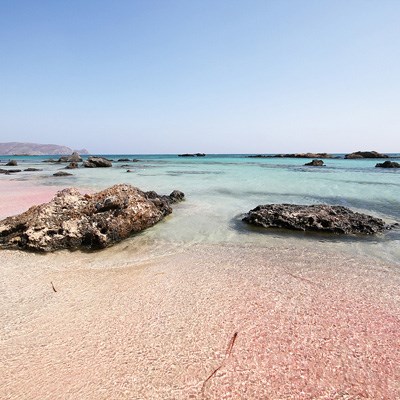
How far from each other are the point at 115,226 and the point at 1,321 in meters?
2.78

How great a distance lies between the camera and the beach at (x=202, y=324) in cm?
201

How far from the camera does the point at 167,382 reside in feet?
6.61

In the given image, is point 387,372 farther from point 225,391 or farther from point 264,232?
point 264,232

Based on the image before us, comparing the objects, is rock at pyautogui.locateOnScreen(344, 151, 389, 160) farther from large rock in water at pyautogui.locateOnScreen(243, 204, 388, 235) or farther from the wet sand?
the wet sand

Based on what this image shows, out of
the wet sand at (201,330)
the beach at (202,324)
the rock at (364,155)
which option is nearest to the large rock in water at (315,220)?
the beach at (202,324)

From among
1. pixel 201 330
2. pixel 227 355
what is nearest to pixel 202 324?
pixel 201 330

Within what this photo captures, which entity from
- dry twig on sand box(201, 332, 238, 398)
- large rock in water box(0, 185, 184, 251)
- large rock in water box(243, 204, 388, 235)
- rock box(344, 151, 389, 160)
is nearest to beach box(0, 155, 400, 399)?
dry twig on sand box(201, 332, 238, 398)

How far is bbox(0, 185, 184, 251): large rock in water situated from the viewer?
4.94 m

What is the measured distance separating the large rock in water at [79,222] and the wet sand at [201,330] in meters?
0.72

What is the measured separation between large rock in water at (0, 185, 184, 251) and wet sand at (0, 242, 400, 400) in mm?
717

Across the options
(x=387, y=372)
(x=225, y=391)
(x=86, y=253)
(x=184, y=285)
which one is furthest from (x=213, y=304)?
(x=86, y=253)

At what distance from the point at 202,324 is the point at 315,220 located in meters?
4.48

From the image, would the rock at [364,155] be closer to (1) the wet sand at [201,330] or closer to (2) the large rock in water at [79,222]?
(2) the large rock in water at [79,222]

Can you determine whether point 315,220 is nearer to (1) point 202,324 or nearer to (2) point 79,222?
(1) point 202,324
